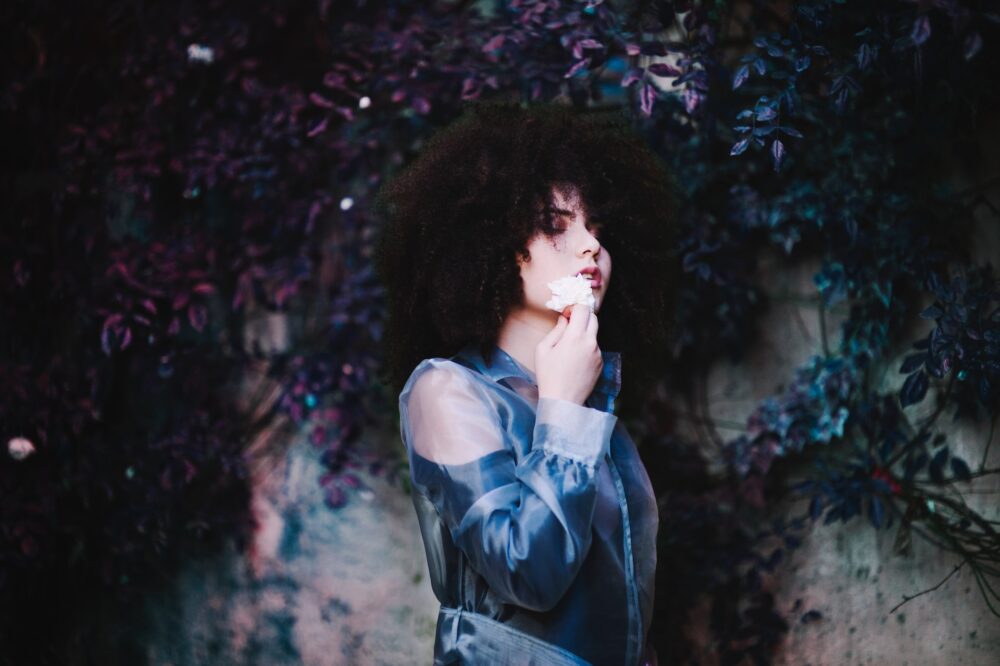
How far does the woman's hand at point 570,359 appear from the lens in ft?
5.36

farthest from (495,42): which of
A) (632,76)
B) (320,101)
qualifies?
(320,101)

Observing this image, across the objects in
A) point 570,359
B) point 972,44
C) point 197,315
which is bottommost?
point 197,315

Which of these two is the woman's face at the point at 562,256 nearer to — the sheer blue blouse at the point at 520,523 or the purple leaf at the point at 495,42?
the sheer blue blouse at the point at 520,523

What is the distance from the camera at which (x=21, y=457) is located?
291cm

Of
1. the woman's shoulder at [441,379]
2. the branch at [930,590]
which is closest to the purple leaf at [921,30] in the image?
the woman's shoulder at [441,379]

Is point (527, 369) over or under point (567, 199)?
under

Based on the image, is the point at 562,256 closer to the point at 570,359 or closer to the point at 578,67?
the point at 570,359

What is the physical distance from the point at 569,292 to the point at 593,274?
0.07 m

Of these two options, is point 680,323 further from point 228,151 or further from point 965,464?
point 228,151

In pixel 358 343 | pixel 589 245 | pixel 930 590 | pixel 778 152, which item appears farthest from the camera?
pixel 358 343

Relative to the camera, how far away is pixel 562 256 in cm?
175

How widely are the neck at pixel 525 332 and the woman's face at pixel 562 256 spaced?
0.06 feet

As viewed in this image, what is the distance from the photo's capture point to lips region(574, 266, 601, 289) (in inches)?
68.6

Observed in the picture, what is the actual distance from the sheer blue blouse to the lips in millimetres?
224
